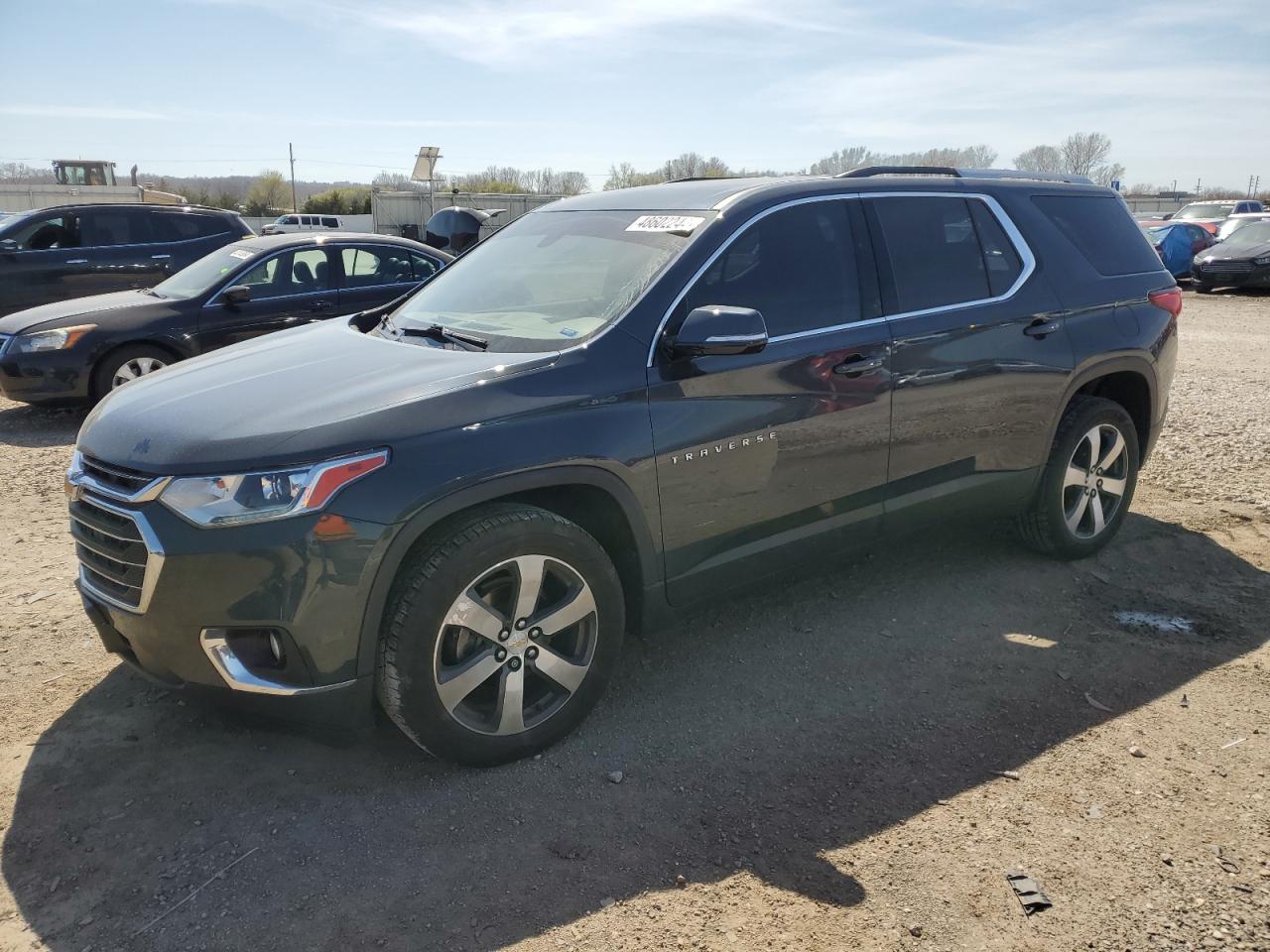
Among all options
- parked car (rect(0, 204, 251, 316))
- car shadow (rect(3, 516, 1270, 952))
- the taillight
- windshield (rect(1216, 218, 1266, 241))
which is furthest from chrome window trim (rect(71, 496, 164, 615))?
windshield (rect(1216, 218, 1266, 241))

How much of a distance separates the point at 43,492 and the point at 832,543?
5.14 metres

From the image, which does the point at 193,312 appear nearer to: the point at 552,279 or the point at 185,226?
the point at 185,226

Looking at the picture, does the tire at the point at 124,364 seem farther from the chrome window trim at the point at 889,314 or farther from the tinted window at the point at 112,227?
the chrome window trim at the point at 889,314

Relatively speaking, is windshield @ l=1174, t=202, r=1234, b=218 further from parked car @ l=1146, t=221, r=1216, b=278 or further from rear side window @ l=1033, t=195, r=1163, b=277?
rear side window @ l=1033, t=195, r=1163, b=277

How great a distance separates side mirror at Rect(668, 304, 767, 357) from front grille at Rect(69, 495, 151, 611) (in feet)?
5.85

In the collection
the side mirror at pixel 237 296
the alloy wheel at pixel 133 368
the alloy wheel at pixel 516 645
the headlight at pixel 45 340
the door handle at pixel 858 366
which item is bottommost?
the alloy wheel at pixel 516 645

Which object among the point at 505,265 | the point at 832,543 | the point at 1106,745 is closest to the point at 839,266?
the point at 832,543

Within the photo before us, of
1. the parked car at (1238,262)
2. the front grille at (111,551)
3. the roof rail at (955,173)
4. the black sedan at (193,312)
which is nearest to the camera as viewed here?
the front grille at (111,551)

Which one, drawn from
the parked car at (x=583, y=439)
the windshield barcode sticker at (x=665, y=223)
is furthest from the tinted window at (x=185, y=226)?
the windshield barcode sticker at (x=665, y=223)

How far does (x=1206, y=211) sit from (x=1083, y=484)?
98.1ft

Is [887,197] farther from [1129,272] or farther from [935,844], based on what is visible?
[935,844]

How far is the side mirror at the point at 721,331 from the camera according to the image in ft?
10.6

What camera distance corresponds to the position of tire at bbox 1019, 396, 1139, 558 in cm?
473

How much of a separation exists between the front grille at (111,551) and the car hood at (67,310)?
19.0ft
